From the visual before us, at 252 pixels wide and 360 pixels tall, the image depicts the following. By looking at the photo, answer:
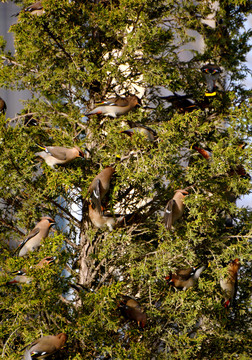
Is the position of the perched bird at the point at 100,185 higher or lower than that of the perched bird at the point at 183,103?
lower

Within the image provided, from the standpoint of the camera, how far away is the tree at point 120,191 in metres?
3.00

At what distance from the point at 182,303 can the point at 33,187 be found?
3.41 feet

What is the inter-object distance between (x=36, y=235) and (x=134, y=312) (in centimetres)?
68

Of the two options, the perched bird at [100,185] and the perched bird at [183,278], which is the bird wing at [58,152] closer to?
the perched bird at [100,185]

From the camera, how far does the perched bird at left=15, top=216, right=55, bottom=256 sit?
319 cm

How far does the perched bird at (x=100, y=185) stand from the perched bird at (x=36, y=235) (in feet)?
1.08

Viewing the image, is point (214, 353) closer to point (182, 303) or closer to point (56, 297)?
point (182, 303)

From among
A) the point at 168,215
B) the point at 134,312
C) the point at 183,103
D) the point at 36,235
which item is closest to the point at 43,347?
the point at 134,312

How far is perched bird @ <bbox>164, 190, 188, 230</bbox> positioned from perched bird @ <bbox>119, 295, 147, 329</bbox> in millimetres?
449

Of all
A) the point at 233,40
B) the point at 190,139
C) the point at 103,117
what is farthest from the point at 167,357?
the point at 233,40

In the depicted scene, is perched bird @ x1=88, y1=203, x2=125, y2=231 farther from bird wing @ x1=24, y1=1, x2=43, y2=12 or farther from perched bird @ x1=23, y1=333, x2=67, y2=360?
bird wing @ x1=24, y1=1, x2=43, y2=12

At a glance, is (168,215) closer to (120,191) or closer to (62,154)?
(120,191)

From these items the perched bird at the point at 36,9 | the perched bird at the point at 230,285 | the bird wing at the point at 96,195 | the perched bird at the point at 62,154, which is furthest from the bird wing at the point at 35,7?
the perched bird at the point at 230,285

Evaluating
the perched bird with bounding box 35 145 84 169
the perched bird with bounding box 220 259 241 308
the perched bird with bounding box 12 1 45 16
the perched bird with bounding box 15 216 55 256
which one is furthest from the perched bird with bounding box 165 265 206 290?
the perched bird with bounding box 12 1 45 16
